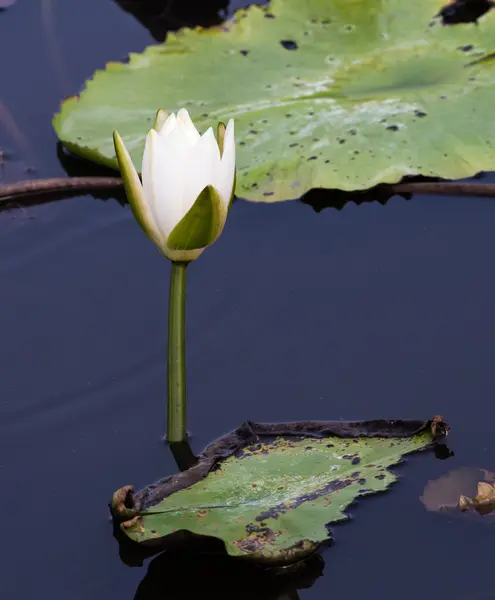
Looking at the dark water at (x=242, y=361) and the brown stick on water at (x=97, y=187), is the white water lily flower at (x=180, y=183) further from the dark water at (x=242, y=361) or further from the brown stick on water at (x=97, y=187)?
the brown stick on water at (x=97, y=187)

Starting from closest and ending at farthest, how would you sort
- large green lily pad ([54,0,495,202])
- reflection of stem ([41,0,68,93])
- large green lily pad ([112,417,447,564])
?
large green lily pad ([112,417,447,564])
large green lily pad ([54,0,495,202])
reflection of stem ([41,0,68,93])

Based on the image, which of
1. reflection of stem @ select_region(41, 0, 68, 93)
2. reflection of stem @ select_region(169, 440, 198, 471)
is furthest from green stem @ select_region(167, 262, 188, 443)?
reflection of stem @ select_region(41, 0, 68, 93)

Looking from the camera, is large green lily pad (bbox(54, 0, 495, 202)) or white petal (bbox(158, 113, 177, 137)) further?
large green lily pad (bbox(54, 0, 495, 202))

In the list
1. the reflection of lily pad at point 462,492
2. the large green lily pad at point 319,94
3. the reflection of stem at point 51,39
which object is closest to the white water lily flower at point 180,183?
the reflection of lily pad at point 462,492

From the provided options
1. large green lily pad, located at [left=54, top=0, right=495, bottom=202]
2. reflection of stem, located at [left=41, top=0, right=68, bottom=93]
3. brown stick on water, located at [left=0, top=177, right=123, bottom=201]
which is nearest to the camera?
large green lily pad, located at [left=54, top=0, right=495, bottom=202]

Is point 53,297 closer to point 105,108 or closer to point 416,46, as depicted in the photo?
point 105,108

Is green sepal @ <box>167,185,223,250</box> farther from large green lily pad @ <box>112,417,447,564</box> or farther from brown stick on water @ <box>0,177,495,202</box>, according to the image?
brown stick on water @ <box>0,177,495,202</box>
